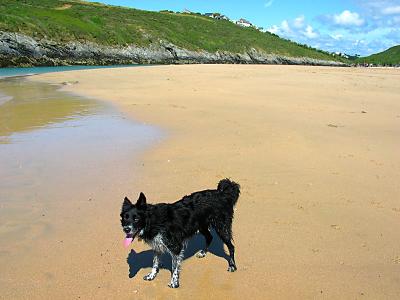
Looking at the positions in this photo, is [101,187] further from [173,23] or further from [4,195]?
[173,23]

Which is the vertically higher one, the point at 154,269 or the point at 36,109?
the point at 154,269

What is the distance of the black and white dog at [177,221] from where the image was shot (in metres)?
4.84

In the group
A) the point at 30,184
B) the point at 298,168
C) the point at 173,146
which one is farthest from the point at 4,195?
the point at 298,168

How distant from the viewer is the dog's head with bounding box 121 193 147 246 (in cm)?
478

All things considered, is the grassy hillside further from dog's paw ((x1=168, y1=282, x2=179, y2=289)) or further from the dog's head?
the dog's head

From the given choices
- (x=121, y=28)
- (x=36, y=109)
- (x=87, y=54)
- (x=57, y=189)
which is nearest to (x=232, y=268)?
(x=57, y=189)

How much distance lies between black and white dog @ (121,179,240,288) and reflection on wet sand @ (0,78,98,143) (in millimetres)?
8719

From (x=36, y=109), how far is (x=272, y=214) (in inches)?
562

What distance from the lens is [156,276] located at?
544 cm

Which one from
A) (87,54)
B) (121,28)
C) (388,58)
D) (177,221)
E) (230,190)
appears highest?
(121,28)

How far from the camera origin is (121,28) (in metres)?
94.1

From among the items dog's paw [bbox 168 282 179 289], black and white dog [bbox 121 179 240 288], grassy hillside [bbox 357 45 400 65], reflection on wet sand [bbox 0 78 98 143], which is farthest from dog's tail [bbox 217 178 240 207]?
grassy hillside [bbox 357 45 400 65]

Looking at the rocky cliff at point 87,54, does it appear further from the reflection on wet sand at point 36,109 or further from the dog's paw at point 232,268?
the dog's paw at point 232,268

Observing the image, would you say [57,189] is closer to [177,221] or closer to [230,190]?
[177,221]
